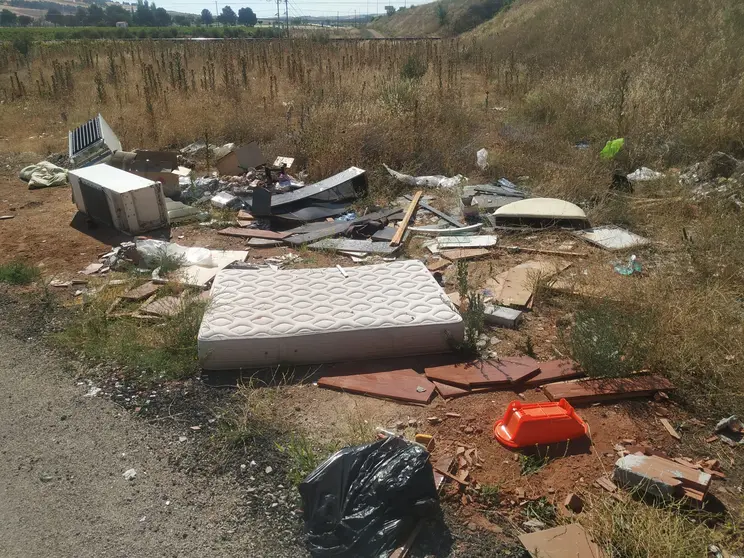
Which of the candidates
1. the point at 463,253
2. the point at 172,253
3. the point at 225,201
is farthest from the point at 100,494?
the point at 225,201

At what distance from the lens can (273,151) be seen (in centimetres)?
816

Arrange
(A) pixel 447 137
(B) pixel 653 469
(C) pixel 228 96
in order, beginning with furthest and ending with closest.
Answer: (C) pixel 228 96, (A) pixel 447 137, (B) pixel 653 469

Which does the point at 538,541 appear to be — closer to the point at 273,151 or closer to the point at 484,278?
the point at 484,278

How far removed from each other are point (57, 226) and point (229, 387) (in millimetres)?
4195

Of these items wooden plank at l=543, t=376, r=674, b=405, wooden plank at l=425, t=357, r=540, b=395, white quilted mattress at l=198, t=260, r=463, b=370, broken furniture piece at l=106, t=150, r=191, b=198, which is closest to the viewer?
wooden plank at l=543, t=376, r=674, b=405

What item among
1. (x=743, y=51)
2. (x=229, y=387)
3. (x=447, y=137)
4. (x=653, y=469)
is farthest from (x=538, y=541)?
(x=743, y=51)

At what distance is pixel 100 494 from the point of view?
8.63 ft

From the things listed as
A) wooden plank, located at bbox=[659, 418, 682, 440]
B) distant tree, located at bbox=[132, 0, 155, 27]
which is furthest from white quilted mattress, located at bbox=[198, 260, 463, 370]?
distant tree, located at bbox=[132, 0, 155, 27]

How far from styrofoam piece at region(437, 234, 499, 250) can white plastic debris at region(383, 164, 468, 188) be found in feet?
5.62

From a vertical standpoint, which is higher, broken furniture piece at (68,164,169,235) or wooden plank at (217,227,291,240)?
broken furniture piece at (68,164,169,235)

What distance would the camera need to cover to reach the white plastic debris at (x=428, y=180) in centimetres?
729

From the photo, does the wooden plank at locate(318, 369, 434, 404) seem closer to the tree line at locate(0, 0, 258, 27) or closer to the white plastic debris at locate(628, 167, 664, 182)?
the white plastic debris at locate(628, 167, 664, 182)

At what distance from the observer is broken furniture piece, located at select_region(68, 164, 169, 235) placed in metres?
5.70

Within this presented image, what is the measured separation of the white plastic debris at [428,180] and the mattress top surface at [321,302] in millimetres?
3031
